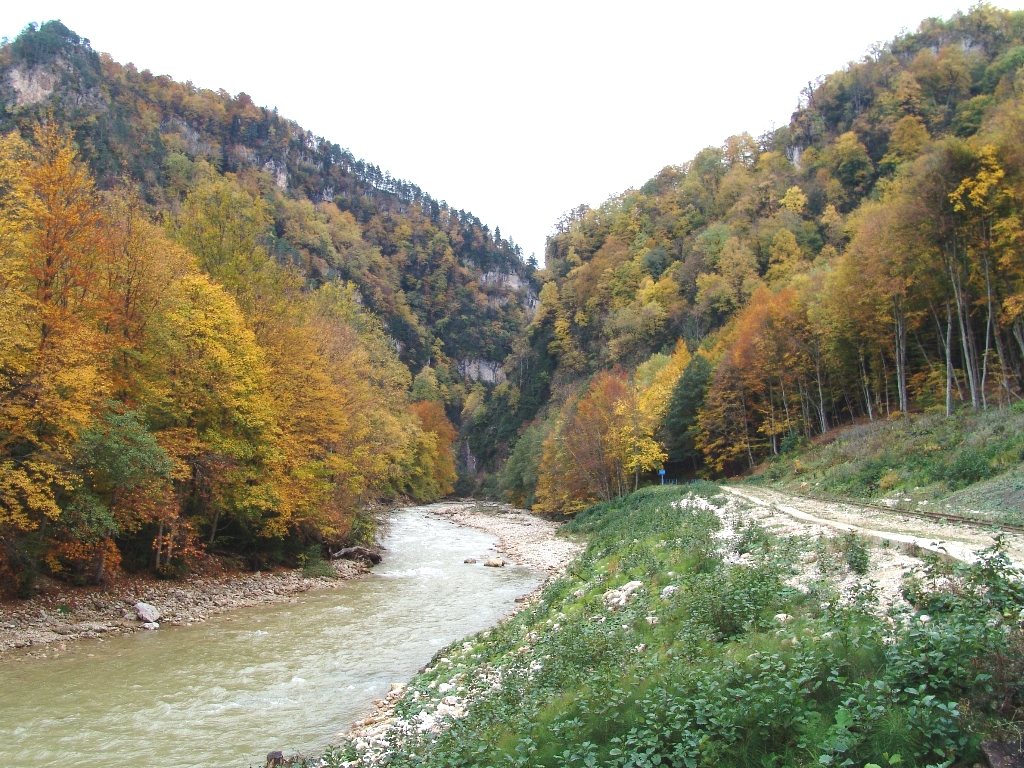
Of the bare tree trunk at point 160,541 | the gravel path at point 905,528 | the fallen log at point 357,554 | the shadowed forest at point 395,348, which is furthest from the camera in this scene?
the fallen log at point 357,554

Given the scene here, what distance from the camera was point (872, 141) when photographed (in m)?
93.4

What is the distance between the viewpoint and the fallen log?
94.8 ft

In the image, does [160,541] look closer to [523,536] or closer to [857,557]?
[857,557]

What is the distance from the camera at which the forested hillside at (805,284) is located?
94.3ft

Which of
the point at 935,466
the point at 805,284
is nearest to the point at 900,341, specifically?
the point at 805,284

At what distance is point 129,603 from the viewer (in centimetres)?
1766

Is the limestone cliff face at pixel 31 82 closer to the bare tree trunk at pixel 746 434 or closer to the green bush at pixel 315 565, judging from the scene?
the green bush at pixel 315 565

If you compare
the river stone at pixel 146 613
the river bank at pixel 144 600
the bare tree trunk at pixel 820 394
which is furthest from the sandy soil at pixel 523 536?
the bare tree trunk at pixel 820 394

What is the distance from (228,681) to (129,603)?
7.17 m

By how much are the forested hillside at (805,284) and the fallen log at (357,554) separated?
2417 centimetres

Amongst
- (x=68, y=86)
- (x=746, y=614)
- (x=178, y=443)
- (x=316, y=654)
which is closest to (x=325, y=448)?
(x=178, y=443)

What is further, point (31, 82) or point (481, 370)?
point (481, 370)

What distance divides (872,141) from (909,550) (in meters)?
106

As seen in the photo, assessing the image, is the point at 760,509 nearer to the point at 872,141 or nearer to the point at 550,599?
the point at 550,599
